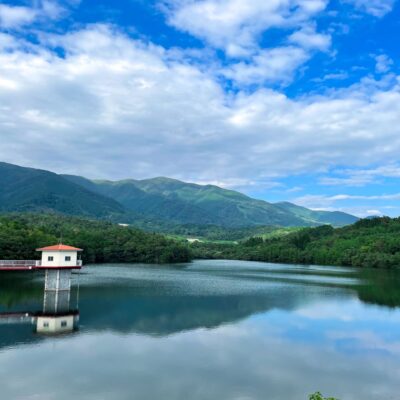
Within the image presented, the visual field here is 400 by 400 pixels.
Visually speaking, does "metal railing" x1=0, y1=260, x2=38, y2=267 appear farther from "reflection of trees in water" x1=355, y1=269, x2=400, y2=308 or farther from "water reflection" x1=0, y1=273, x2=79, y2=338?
"reflection of trees in water" x1=355, y1=269, x2=400, y2=308

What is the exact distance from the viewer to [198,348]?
30859 millimetres

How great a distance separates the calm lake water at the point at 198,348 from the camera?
2289 cm

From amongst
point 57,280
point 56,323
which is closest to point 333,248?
point 57,280

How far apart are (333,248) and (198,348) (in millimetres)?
131395

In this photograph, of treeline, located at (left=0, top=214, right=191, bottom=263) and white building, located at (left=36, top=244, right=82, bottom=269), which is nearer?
white building, located at (left=36, top=244, right=82, bottom=269)

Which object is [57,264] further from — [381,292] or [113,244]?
[113,244]

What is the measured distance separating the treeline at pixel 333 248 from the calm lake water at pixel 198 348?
272 feet

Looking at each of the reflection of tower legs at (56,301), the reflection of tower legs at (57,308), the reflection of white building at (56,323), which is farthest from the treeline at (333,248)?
the reflection of white building at (56,323)

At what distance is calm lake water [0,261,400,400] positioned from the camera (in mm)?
22891

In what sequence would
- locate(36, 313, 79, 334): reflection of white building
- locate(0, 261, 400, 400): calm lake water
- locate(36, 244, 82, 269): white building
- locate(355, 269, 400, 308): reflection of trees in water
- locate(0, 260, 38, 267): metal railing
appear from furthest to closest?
locate(355, 269, 400, 308): reflection of trees in water, locate(0, 260, 38, 267): metal railing, locate(36, 244, 82, 269): white building, locate(36, 313, 79, 334): reflection of white building, locate(0, 261, 400, 400): calm lake water

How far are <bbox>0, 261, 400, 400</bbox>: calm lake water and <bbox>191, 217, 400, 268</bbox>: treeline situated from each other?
→ 8282 centimetres

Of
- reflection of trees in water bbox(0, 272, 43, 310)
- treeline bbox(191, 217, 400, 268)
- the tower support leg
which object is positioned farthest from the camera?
treeline bbox(191, 217, 400, 268)

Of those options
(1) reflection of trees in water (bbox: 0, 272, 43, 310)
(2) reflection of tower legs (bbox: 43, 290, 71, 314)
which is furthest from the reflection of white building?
(1) reflection of trees in water (bbox: 0, 272, 43, 310)

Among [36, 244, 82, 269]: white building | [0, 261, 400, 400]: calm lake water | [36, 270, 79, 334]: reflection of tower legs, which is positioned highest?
[36, 244, 82, 269]: white building
